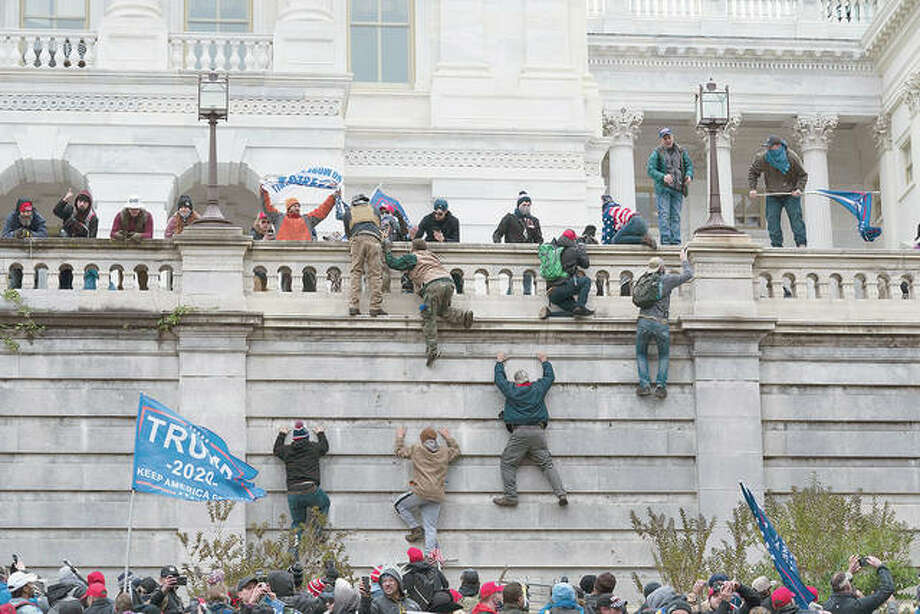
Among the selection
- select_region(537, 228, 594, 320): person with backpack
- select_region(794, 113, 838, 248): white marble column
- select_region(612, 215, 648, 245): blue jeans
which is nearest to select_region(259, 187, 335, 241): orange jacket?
select_region(537, 228, 594, 320): person with backpack

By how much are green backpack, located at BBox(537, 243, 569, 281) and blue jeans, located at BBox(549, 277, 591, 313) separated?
0.47ft

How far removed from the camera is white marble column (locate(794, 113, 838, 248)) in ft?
219

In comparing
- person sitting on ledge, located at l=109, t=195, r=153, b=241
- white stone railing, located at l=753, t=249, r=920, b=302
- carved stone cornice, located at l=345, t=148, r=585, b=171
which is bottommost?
white stone railing, located at l=753, t=249, r=920, b=302

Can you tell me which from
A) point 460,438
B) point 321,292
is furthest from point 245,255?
point 460,438

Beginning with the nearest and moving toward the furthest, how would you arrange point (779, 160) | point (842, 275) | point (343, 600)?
1. point (343, 600)
2. point (842, 275)
3. point (779, 160)

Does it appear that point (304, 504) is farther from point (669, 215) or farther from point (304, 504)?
point (669, 215)

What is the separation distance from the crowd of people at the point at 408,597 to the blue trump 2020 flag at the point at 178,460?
1691 millimetres

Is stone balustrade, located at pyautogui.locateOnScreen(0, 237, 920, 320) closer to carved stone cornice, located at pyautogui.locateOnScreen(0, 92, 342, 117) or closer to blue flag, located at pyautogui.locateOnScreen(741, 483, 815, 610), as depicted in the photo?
blue flag, located at pyautogui.locateOnScreen(741, 483, 815, 610)

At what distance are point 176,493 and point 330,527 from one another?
4922mm

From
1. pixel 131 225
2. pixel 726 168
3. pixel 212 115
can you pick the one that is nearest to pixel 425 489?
pixel 131 225

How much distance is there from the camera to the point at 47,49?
44.0m

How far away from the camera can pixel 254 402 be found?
33312mm

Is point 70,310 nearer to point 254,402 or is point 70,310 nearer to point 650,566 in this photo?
point 254,402

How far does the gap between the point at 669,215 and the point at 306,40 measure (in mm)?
10753
